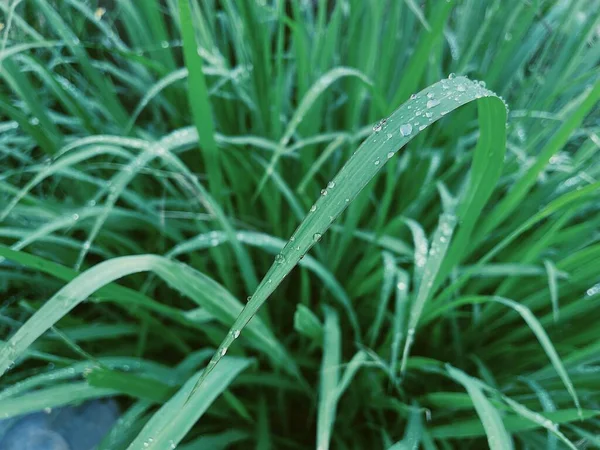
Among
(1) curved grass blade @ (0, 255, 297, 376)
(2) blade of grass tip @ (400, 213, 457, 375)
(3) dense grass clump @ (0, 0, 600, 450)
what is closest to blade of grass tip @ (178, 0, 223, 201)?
(3) dense grass clump @ (0, 0, 600, 450)

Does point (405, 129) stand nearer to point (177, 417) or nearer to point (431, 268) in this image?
point (431, 268)

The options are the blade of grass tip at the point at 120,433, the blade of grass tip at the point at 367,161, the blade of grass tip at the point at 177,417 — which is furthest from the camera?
the blade of grass tip at the point at 120,433

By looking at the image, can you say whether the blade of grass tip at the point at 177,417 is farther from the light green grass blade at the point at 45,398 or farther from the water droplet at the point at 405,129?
the water droplet at the point at 405,129

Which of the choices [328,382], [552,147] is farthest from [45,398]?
[552,147]

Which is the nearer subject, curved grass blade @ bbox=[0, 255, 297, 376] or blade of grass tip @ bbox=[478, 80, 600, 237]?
curved grass blade @ bbox=[0, 255, 297, 376]

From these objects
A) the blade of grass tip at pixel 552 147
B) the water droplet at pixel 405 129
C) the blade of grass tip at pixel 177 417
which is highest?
the blade of grass tip at pixel 552 147

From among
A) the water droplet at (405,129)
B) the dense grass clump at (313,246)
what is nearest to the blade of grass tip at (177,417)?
the dense grass clump at (313,246)

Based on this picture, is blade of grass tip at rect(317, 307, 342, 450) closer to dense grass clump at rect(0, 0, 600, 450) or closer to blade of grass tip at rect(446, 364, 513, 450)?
dense grass clump at rect(0, 0, 600, 450)
